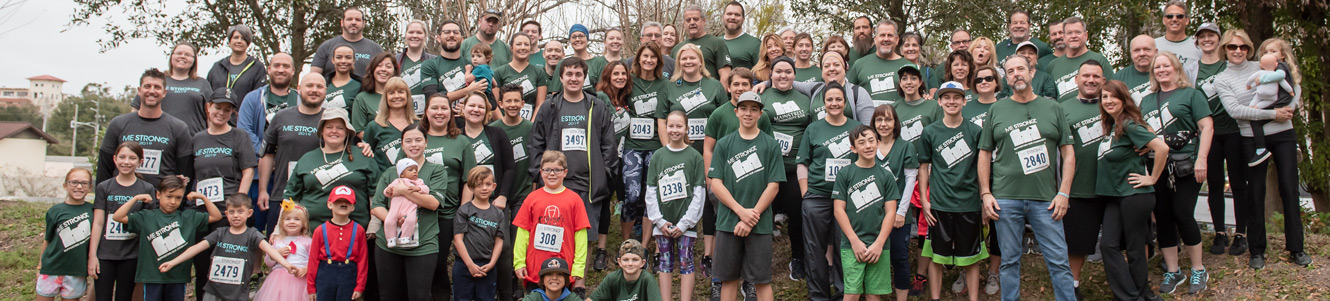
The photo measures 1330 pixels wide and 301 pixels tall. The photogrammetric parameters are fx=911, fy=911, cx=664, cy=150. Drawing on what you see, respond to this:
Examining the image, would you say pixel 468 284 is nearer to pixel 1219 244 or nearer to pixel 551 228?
pixel 551 228

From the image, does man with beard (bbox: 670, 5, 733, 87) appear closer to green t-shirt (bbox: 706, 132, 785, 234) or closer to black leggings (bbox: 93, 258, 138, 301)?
green t-shirt (bbox: 706, 132, 785, 234)

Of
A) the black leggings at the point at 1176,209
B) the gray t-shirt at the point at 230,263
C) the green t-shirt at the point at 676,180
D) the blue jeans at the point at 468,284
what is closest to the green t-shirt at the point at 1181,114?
the black leggings at the point at 1176,209

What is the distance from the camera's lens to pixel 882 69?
7387 mm

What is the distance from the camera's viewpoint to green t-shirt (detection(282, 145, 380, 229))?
6.05 metres

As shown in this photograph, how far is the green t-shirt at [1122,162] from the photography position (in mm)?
5711

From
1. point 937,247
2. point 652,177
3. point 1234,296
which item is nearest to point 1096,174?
point 937,247

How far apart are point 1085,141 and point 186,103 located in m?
6.71

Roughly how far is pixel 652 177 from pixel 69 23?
507 inches

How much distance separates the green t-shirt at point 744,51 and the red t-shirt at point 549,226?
10.0ft

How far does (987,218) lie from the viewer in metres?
6.10

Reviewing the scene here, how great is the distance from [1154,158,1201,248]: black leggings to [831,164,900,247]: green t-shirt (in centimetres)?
182

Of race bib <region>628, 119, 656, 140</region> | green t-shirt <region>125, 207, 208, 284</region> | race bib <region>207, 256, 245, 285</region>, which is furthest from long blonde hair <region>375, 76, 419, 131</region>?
race bib <region>628, 119, 656, 140</region>

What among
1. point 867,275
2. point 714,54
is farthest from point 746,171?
point 714,54

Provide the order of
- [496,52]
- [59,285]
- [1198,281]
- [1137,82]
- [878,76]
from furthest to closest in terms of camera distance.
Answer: [496,52] < [878,76] < [1137,82] < [59,285] < [1198,281]
